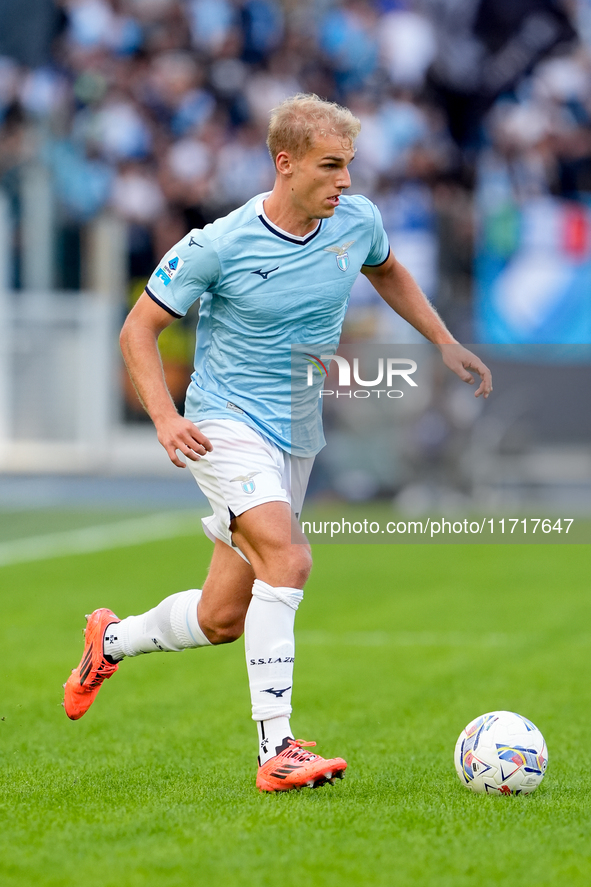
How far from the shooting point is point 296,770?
409 cm

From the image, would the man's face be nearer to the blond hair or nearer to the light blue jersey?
the blond hair

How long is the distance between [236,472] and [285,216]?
35.0 inches

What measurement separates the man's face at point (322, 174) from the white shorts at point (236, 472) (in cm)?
79

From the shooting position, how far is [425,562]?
12.2 metres

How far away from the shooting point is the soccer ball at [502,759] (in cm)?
420

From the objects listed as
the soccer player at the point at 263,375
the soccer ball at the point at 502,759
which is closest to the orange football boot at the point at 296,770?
the soccer player at the point at 263,375

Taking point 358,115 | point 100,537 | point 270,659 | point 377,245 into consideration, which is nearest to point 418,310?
point 377,245

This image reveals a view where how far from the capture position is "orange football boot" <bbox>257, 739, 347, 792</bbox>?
13.3ft

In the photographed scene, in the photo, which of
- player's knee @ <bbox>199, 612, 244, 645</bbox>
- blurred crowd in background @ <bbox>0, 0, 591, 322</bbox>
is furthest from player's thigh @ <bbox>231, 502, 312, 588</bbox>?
blurred crowd in background @ <bbox>0, 0, 591, 322</bbox>

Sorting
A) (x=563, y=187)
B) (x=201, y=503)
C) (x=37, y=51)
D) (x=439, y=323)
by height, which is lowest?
(x=201, y=503)

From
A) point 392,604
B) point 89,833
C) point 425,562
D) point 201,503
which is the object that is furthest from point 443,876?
point 201,503

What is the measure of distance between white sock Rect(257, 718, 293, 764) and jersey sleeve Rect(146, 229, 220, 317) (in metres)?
1.37

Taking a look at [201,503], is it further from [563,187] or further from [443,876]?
[443,876]

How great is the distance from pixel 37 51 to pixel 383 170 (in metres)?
5.34
